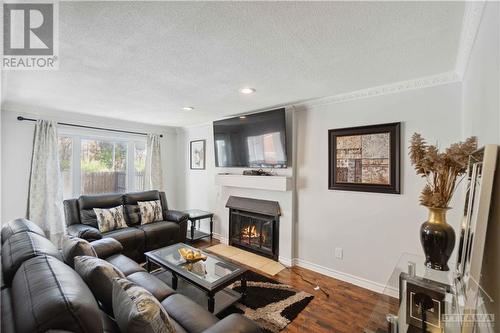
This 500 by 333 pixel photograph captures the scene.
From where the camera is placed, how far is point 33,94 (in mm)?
2795

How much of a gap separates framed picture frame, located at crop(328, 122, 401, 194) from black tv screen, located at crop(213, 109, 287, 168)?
708mm

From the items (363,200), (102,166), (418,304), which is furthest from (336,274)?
(102,166)

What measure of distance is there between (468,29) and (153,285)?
281 centimetres

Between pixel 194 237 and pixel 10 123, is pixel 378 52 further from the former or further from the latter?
pixel 10 123

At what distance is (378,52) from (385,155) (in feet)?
3.88

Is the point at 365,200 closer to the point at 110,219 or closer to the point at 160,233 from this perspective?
the point at 160,233

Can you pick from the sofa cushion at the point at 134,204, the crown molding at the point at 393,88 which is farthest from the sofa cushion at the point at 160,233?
the crown molding at the point at 393,88

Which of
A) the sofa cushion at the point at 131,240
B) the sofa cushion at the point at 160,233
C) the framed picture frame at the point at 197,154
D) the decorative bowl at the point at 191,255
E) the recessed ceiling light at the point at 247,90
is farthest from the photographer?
the framed picture frame at the point at 197,154

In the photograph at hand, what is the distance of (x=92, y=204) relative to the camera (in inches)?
134

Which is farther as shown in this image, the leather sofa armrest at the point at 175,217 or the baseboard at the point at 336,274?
the leather sofa armrest at the point at 175,217

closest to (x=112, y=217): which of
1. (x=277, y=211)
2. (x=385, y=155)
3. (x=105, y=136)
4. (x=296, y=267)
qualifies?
(x=105, y=136)

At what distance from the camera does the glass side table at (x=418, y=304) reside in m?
1.26

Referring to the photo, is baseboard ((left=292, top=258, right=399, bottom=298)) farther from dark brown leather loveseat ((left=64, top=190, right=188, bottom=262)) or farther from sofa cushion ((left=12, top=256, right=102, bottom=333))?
sofa cushion ((left=12, top=256, right=102, bottom=333))

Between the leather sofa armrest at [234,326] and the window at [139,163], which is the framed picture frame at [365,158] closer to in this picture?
the leather sofa armrest at [234,326]
